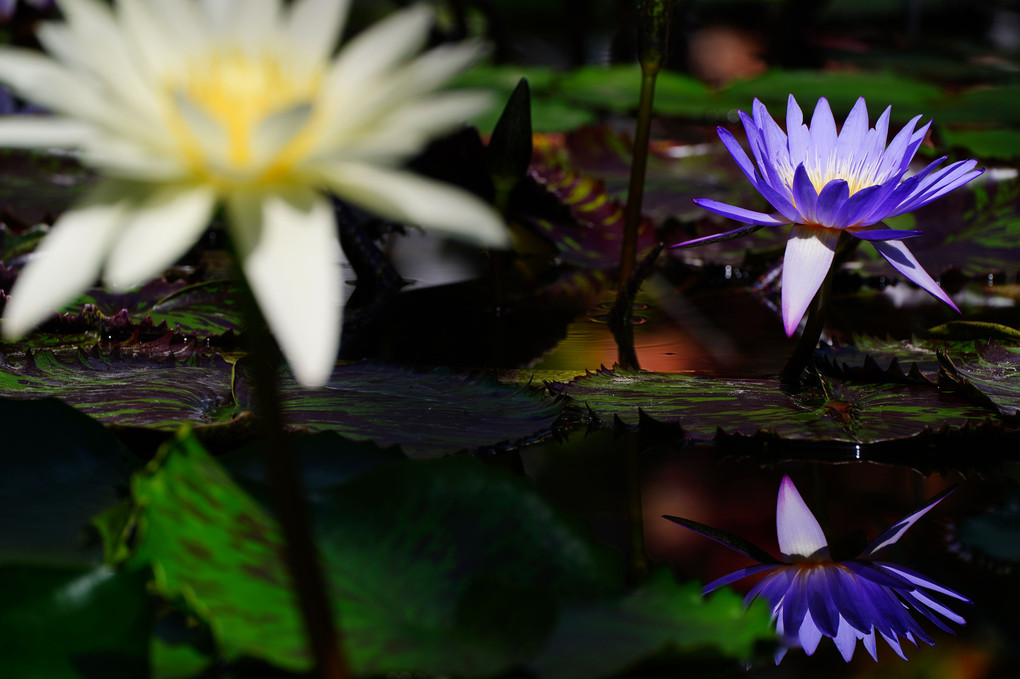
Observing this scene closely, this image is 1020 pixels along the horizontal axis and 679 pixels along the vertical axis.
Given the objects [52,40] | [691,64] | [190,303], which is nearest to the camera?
[52,40]

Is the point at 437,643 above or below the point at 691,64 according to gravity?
below

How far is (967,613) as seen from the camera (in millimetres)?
630

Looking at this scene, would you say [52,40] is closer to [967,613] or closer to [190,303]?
[967,613]

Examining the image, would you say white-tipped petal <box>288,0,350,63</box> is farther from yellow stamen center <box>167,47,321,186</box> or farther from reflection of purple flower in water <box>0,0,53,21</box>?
reflection of purple flower in water <box>0,0,53,21</box>

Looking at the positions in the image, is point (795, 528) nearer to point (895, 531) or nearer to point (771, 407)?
point (895, 531)

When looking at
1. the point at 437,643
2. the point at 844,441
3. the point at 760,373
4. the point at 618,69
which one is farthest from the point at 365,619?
the point at 618,69

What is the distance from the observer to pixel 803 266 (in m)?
0.89

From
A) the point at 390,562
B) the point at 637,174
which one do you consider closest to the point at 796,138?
the point at 637,174

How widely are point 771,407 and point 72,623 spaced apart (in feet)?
2.23

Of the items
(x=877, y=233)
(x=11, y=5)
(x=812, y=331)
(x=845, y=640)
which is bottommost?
(x=845, y=640)

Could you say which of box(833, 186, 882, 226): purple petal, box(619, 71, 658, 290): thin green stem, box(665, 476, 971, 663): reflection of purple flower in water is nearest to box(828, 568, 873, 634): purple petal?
box(665, 476, 971, 663): reflection of purple flower in water

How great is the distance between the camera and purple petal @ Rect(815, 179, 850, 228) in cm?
85

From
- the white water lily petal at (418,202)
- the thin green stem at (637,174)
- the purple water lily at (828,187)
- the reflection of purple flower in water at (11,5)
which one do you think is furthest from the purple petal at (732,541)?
the reflection of purple flower in water at (11,5)

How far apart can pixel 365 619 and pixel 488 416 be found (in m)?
0.39
